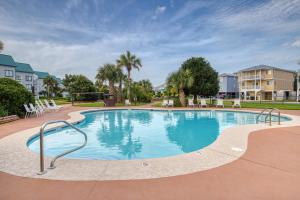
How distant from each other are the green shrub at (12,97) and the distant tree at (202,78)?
739 inches

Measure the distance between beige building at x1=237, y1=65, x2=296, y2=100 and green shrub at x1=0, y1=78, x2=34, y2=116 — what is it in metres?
43.1

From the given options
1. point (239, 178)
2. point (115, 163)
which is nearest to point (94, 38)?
point (115, 163)

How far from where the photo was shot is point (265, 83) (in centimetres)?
4300

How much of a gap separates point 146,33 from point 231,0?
30.2 feet

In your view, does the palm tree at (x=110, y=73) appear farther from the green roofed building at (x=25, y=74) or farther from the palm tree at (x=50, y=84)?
the palm tree at (x=50, y=84)

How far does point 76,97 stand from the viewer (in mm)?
40094

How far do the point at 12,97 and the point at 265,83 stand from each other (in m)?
46.4

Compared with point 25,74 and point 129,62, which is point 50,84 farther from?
point 129,62

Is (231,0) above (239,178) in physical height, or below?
above

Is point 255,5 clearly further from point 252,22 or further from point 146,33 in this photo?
point 146,33

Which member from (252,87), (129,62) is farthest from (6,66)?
(252,87)

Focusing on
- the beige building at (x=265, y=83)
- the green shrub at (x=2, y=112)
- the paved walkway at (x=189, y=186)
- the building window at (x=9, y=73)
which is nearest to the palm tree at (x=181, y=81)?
the green shrub at (x=2, y=112)

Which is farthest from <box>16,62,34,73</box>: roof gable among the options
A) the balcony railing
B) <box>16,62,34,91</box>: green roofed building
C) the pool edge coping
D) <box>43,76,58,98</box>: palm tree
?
the balcony railing

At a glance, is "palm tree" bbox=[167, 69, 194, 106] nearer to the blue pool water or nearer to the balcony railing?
the blue pool water
